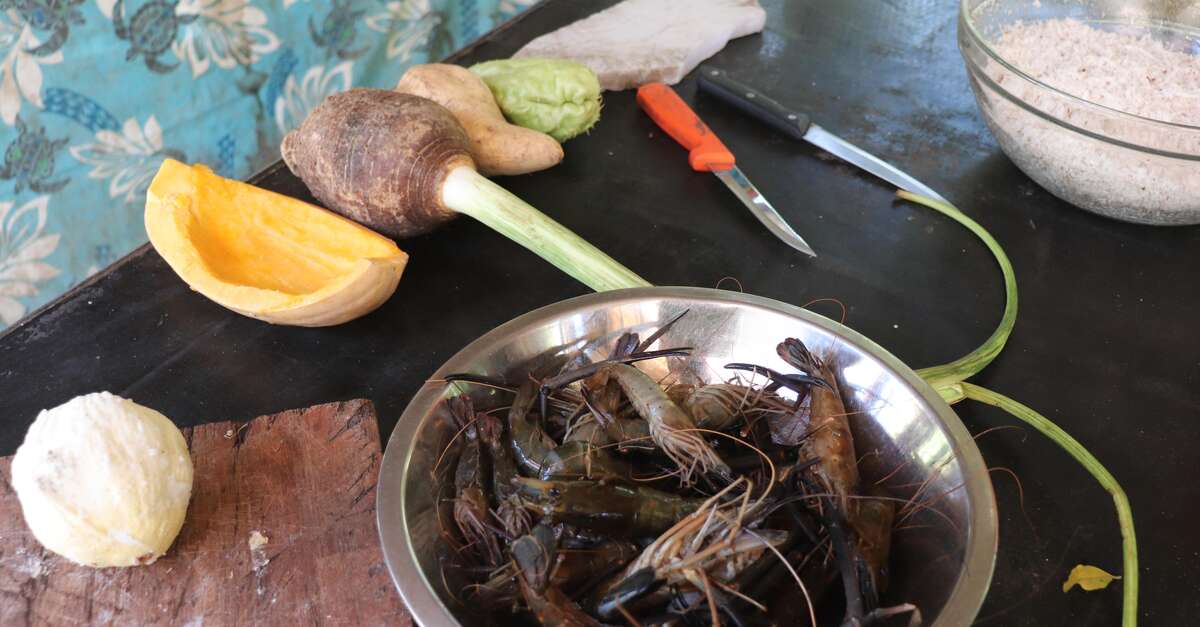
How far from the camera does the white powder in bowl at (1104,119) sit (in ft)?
3.95

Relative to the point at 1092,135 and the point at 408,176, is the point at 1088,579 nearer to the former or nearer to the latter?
the point at 1092,135

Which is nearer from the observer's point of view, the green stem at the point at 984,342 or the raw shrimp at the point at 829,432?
the raw shrimp at the point at 829,432

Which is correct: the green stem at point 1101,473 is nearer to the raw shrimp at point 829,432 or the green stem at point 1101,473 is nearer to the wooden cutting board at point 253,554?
the raw shrimp at point 829,432

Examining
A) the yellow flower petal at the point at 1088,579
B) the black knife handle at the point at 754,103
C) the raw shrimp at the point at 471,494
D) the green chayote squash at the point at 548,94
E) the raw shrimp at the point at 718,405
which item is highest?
the green chayote squash at the point at 548,94

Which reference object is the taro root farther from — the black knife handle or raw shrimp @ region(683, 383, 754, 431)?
the black knife handle

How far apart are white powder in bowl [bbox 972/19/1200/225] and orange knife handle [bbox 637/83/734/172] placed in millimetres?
417

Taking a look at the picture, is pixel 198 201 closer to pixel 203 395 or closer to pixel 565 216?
pixel 203 395

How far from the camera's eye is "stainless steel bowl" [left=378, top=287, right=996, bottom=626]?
725mm

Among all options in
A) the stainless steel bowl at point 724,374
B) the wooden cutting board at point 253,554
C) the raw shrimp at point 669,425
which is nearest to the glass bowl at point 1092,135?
the stainless steel bowl at point 724,374

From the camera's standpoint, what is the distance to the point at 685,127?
1.48 metres

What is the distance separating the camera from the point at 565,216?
1.37 meters

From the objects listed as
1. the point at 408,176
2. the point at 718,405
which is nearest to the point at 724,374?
the point at 718,405

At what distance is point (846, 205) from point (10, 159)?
56.3 inches

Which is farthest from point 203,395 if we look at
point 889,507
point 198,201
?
point 889,507
